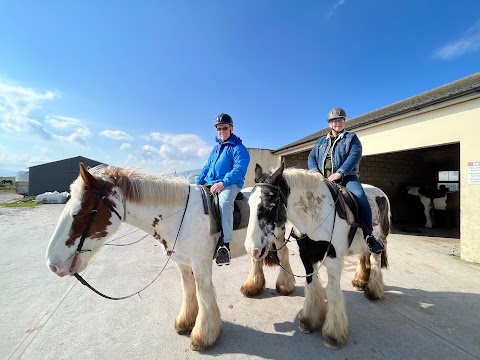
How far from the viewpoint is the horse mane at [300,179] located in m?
2.33

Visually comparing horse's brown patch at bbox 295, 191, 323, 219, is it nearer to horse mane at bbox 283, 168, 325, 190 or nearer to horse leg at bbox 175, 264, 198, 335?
horse mane at bbox 283, 168, 325, 190

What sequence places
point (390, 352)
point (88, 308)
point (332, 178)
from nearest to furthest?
1. point (390, 352)
2. point (332, 178)
3. point (88, 308)

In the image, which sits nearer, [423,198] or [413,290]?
[413,290]

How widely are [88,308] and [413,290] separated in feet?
15.7

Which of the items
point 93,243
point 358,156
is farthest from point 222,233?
point 358,156

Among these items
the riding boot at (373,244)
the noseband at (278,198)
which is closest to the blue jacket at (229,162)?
the noseband at (278,198)

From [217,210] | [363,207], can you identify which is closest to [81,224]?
[217,210]

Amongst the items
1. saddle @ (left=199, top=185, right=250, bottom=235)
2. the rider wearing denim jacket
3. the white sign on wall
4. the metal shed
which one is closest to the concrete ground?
the rider wearing denim jacket

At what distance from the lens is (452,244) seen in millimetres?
6598

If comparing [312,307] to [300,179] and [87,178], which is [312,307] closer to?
[300,179]

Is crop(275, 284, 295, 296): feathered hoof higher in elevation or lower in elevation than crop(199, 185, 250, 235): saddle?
lower

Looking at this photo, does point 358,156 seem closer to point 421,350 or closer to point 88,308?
point 421,350

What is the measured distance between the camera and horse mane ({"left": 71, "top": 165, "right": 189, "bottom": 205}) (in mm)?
2139

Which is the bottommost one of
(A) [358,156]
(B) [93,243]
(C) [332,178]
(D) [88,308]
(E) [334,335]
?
(D) [88,308]
